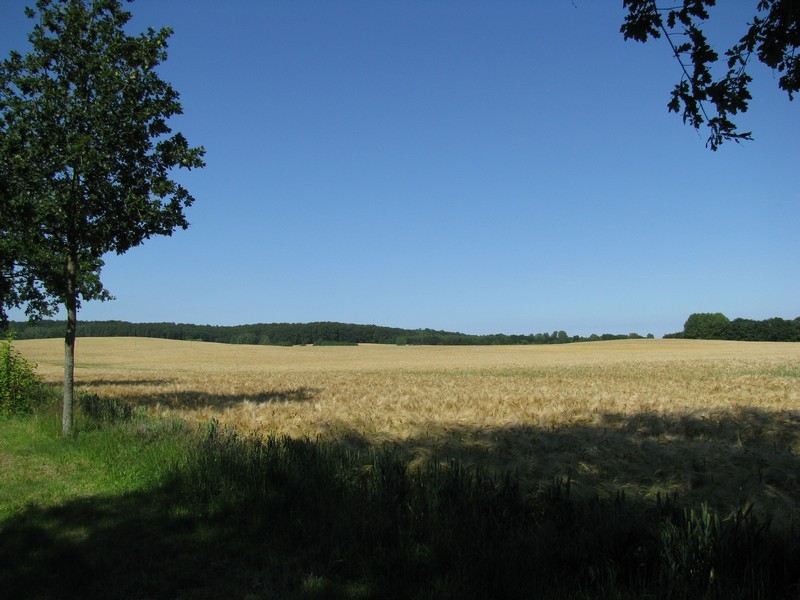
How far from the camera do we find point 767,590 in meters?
3.50

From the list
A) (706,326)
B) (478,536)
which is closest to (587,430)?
(478,536)

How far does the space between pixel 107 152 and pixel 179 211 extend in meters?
1.63

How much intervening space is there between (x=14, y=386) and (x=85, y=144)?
7676 mm

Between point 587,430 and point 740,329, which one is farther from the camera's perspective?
point 740,329

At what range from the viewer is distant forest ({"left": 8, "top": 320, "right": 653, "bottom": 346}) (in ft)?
350

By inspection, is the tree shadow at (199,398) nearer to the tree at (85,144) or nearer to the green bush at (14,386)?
the green bush at (14,386)

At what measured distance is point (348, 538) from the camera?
15.9 ft

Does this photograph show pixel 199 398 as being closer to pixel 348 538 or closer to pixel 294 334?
pixel 348 538

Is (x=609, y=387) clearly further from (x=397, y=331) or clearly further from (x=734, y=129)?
(x=397, y=331)

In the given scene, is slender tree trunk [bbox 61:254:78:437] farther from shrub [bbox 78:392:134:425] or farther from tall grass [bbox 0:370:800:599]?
tall grass [bbox 0:370:800:599]

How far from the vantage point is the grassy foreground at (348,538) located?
3822 mm

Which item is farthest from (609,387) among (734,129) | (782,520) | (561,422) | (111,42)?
(111,42)

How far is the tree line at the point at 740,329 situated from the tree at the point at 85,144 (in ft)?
338

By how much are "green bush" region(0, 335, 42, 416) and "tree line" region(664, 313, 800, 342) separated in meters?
103
